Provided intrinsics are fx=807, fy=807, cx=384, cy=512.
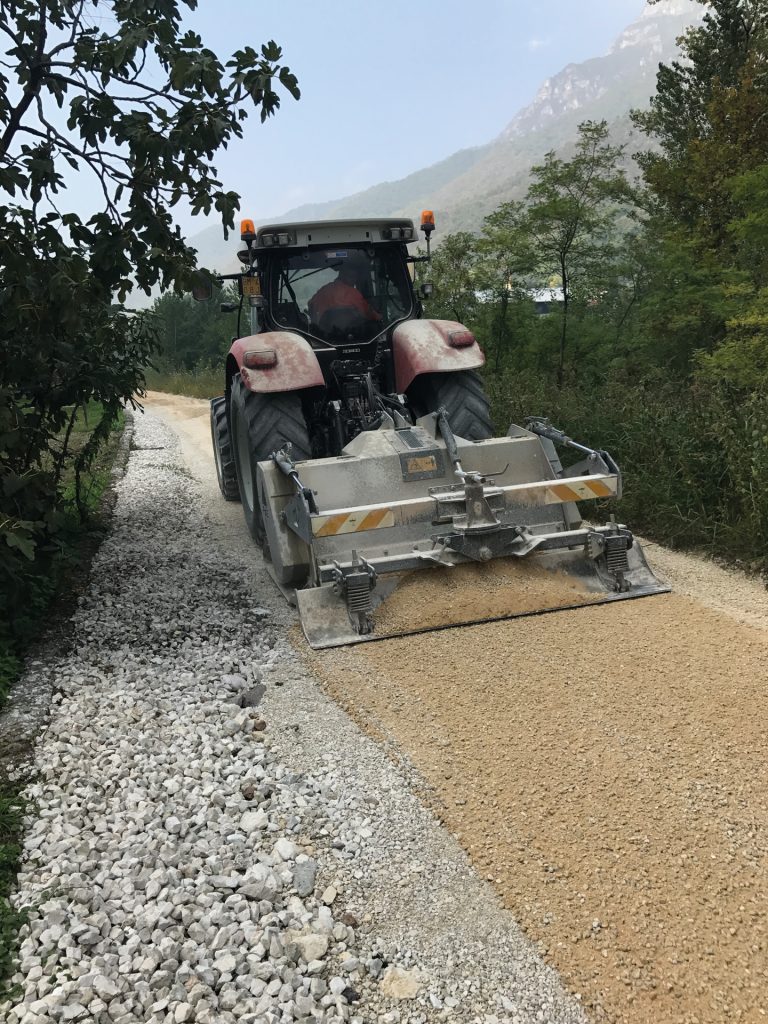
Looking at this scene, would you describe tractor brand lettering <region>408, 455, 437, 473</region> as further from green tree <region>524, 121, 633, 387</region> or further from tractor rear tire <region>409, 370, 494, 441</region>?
green tree <region>524, 121, 633, 387</region>

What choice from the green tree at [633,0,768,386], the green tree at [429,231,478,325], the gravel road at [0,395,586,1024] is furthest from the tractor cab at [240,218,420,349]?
the green tree at [429,231,478,325]

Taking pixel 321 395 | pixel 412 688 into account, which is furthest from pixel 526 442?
pixel 412 688

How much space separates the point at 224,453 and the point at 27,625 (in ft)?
12.8

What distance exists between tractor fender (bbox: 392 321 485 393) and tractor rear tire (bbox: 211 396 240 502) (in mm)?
2721

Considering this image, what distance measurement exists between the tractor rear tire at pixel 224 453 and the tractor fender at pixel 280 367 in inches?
103

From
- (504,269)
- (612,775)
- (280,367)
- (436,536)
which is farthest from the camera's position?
(504,269)

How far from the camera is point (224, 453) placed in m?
8.21

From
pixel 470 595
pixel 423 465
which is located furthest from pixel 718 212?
pixel 470 595

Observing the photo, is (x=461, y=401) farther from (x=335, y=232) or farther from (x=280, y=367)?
(x=335, y=232)

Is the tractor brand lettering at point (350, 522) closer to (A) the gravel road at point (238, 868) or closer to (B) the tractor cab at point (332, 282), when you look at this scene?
(A) the gravel road at point (238, 868)

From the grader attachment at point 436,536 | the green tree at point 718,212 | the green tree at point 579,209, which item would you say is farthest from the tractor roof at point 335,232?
the green tree at point 579,209

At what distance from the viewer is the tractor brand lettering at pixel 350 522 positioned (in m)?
4.31

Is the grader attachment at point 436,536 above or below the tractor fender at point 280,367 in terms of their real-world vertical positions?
below

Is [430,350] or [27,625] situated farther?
[430,350]
